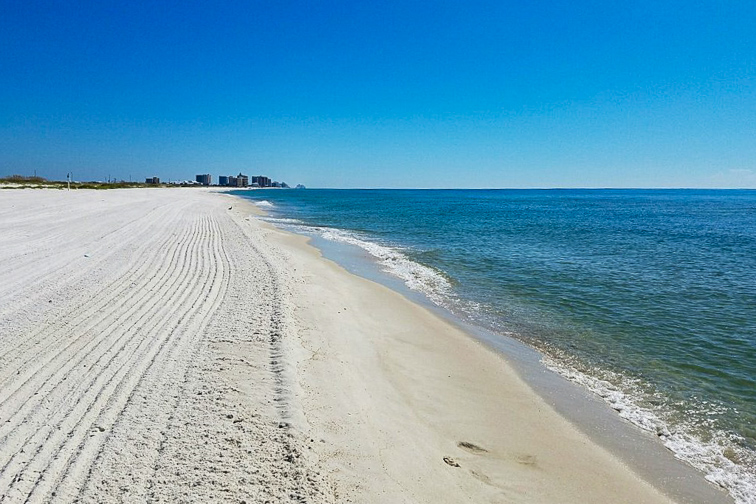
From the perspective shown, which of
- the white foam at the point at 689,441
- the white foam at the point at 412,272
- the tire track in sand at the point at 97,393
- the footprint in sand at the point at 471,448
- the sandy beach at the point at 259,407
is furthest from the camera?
the white foam at the point at 412,272

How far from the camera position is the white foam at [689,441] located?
5305mm

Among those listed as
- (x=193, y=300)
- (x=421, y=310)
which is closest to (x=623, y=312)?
(x=421, y=310)

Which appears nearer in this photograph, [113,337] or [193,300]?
[113,337]

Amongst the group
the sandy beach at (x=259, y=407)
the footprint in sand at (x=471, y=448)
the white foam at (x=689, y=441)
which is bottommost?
the white foam at (x=689, y=441)

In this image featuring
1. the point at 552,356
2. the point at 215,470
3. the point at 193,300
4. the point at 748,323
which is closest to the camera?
the point at 215,470

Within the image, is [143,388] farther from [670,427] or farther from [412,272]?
[412,272]

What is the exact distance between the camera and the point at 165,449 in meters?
4.52

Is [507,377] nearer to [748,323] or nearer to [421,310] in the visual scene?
[421,310]

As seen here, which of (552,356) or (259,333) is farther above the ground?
(259,333)

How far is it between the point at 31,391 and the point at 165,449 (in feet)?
8.44

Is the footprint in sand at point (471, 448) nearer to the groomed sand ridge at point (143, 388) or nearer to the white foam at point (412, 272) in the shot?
the groomed sand ridge at point (143, 388)

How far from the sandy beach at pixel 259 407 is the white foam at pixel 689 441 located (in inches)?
42.1

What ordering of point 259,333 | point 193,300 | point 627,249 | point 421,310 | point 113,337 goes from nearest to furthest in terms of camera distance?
1. point 113,337
2. point 259,333
3. point 193,300
4. point 421,310
5. point 627,249

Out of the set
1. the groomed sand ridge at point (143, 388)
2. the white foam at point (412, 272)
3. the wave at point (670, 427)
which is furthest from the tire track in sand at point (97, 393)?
the wave at point (670, 427)
